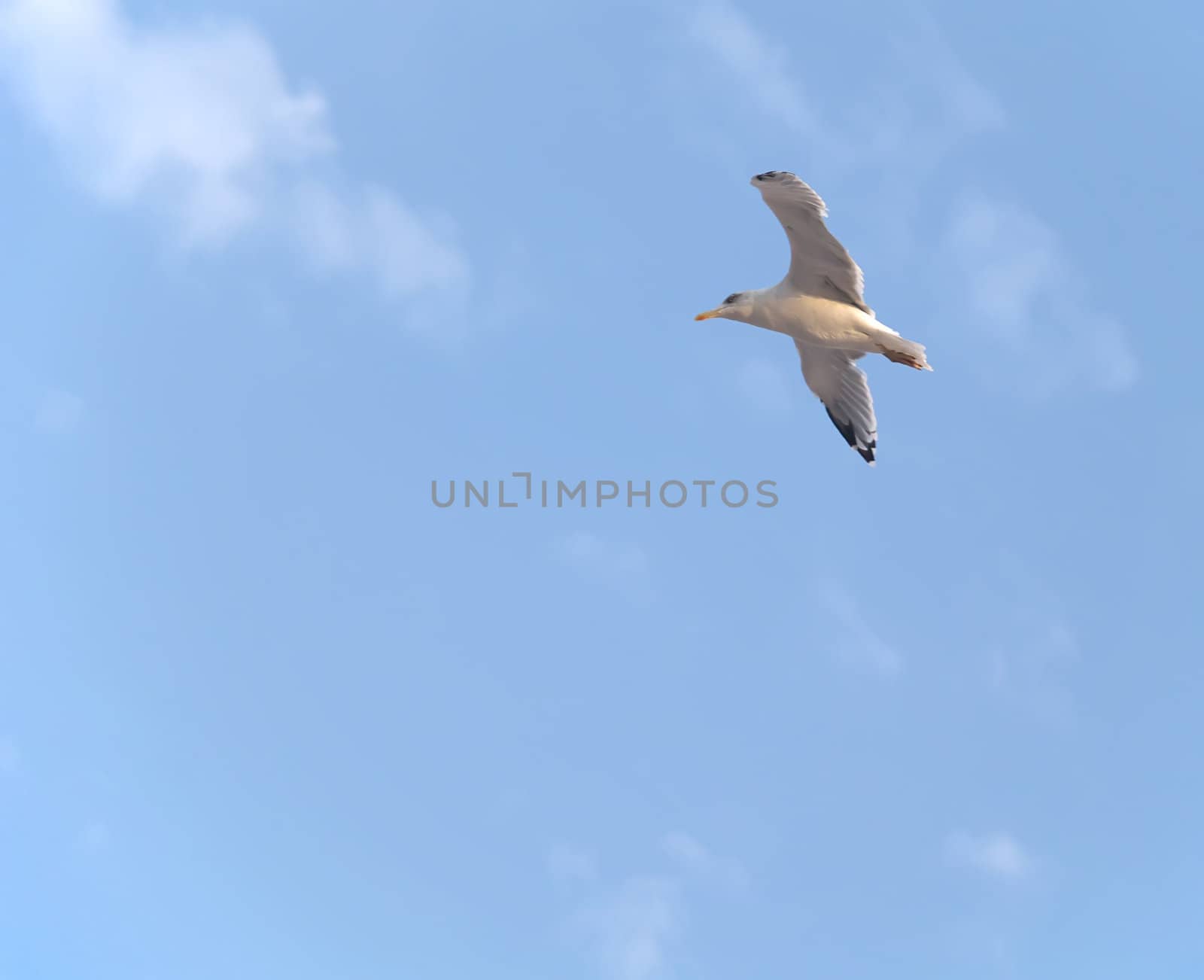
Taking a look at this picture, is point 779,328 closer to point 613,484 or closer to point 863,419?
point 863,419

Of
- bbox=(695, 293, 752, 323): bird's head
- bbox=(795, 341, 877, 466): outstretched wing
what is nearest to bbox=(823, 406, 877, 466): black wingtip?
bbox=(795, 341, 877, 466): outstretched wing

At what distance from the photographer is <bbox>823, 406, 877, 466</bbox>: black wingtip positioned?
17.9 metres

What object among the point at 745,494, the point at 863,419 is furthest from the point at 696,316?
the point at 745,494

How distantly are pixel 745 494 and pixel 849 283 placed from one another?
5.27 metres

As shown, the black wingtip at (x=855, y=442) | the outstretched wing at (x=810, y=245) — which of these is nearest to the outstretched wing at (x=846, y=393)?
the black wingtip at (x=855, y=442)

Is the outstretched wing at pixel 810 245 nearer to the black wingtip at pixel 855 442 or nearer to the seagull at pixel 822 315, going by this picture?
the seagull at pixel 822 315

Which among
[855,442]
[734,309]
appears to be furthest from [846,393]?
[734,309]

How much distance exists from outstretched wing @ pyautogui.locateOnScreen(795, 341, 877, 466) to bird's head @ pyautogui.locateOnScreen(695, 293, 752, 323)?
3.18 ft

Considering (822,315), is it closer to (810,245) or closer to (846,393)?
(810,245)

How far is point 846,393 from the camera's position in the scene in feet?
59.2

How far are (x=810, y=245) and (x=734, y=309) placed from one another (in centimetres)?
164

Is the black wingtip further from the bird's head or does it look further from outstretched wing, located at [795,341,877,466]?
the bird's head

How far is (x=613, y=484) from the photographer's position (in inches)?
835

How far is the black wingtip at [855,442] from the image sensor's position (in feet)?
58.9
